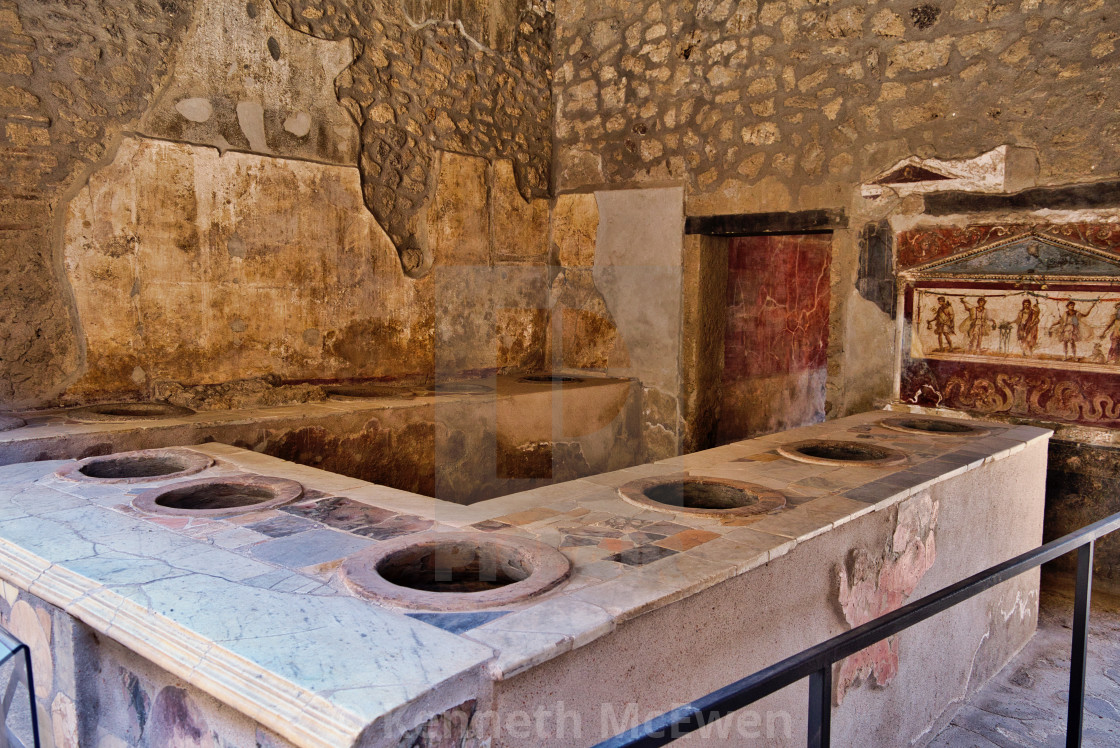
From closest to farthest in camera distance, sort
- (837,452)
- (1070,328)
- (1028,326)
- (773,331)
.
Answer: (837,452) → (1070,328) → (1028,326) → (773,331)

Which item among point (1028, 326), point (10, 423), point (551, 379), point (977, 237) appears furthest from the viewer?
point (551, 379)

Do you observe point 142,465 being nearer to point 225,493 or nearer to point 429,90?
point 225,493

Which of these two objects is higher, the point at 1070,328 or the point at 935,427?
the point at 1070,328

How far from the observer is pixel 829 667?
1308 mm

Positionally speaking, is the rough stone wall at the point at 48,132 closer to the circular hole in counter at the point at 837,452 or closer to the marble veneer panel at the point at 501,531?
the marble veneer panel at the point at 501,531

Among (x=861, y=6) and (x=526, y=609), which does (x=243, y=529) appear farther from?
(x=861, y=6)

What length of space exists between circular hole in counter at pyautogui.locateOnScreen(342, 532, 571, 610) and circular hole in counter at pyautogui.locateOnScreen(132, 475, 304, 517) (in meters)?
0.65

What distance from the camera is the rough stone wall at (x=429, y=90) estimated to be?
5062mm

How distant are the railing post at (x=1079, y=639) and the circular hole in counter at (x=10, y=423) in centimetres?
386

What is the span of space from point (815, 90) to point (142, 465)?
165 inches

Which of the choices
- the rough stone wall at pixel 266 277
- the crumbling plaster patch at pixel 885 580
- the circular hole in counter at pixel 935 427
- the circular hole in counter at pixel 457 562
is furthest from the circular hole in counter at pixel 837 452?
the rough stone wall at pixel 266 277

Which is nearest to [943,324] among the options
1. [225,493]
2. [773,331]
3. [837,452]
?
[837,452]

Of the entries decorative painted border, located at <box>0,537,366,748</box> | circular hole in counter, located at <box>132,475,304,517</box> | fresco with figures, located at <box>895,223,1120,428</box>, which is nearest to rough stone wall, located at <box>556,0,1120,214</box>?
fresco with figures, located at <box>895,223,1120,428</box>

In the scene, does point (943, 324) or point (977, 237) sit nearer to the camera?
point (977, 237)
